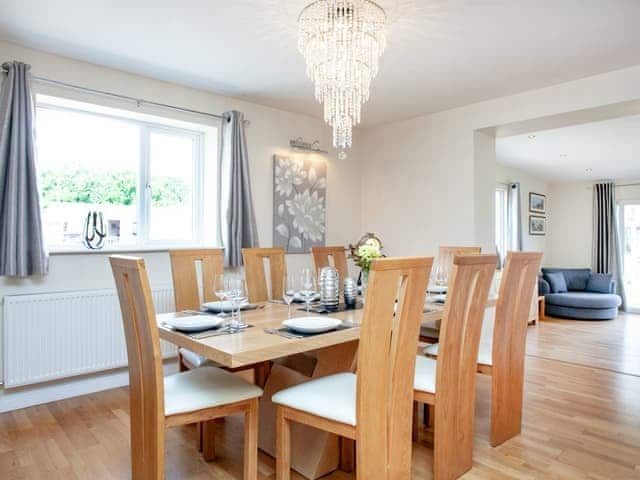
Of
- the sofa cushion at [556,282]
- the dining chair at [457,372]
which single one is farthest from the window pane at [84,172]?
the sofa cushion at [556,282]

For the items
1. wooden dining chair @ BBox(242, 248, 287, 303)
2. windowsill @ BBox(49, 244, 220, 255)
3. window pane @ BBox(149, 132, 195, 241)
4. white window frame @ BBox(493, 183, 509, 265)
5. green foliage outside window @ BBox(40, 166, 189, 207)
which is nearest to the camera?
wooden dining chair @ BBox(242, 248, 287, 303)

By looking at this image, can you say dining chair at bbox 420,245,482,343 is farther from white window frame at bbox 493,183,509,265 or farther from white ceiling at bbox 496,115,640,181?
white window frame at bbox 493,183,509,265

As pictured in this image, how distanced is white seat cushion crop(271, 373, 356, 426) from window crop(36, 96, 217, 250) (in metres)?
2.30

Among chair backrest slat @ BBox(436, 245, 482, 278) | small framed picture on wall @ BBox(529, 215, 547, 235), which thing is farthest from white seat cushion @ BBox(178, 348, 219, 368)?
small framed picture on wall @ BBox(529, 215, 547, 235)

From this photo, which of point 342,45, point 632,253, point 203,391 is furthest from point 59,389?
point 632,253

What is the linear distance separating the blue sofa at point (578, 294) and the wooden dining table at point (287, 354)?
5.23 meters

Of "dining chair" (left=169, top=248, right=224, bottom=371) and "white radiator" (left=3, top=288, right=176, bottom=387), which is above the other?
"dining chair" (left=169, top=248, right=224, bottom=371)

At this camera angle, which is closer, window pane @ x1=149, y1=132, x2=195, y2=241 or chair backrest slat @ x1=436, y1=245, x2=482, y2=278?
chair backrest slat @ x1=436, y1=245, x2=482, y2=278

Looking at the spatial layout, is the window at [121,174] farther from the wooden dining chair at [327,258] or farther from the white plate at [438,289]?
the white plate at [438,289]

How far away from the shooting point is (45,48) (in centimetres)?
296

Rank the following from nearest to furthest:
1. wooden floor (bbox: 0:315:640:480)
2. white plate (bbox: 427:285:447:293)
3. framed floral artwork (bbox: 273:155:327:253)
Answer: wooden floor (bbox: 0:315:640:480)
white plate (bbox: 427:285:447:293)
framed floral artwork (bbox: 273:155:327:253)

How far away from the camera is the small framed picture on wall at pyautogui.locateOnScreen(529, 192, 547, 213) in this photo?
800 centimetres

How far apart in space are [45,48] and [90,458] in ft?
8.79

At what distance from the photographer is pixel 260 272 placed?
3.10 m
